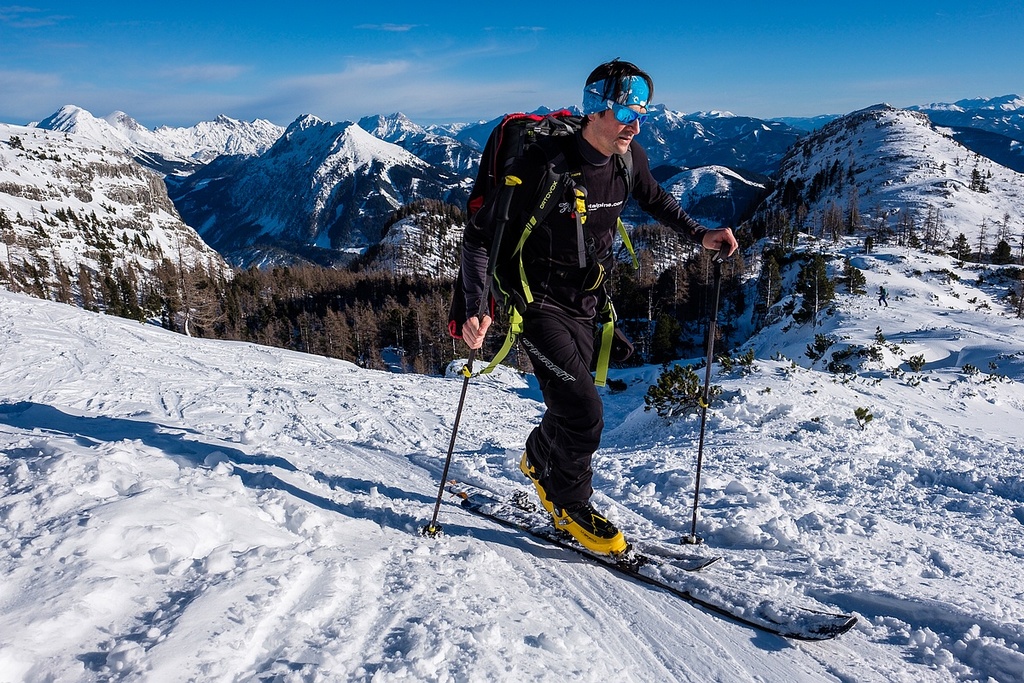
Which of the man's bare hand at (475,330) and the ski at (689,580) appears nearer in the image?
the ski at (689,580)

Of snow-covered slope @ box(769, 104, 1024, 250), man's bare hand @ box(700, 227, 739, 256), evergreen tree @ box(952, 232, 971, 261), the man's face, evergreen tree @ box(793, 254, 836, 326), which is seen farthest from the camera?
snow-covered slope @ box(769, 104, 1024, 250)

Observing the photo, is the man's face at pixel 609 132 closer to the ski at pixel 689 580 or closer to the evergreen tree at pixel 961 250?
the ski at pixel 689 580

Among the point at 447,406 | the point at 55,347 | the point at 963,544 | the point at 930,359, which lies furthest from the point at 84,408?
the point at 930,359

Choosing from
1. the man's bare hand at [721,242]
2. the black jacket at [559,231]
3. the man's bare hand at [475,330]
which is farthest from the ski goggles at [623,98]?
the man's bare hand at [475,330]

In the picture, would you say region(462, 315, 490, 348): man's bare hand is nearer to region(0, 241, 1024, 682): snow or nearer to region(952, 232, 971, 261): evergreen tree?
region(0, 241, 1024, 682): snow

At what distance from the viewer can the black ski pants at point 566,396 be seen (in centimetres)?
482

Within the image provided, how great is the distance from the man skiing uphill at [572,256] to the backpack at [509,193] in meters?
0.02

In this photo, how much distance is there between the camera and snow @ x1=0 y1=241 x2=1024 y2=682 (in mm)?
3129

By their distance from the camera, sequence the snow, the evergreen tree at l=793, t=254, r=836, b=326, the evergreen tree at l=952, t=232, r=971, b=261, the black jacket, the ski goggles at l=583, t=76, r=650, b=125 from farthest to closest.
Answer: the evergreen tree at l=952, t=232, r=971, b=261 < the evergreen tree at l=793, t=254, r=836, b=326 < the black jacket < the ski goggles at l=583, t=76, r=650, b=125 < the snow

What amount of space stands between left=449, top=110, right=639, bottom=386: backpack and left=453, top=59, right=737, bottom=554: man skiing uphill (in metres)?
0.02

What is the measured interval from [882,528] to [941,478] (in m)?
2.28

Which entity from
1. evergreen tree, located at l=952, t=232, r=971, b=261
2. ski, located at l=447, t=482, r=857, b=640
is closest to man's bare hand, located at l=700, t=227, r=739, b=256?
ski, located at l=447, t=482, r=857, b=640

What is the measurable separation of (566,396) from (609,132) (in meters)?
2.25

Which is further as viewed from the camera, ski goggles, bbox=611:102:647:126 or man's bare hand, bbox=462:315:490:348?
man's bare hand, bbox=462:315:490:348
